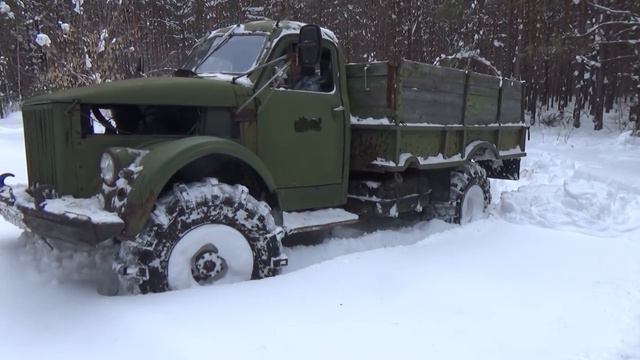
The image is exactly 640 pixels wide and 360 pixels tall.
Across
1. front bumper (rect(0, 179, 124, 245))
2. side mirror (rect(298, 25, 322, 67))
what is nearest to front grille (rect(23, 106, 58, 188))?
front bumper (rect(0, 179, 124, 245))

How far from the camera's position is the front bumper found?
371 centimetres

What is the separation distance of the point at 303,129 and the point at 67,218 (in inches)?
94.2

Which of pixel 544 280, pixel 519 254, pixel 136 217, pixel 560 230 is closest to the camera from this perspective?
pixel 136 217

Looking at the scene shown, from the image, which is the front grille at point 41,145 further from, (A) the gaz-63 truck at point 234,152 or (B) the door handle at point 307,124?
(B) the door handle at point 307,124

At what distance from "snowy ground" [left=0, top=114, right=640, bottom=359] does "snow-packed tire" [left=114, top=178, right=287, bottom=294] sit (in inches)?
7.6

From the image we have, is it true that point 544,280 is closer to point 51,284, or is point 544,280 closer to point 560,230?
point 560,230

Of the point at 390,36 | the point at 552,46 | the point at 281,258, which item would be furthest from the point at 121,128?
the point at 390,36

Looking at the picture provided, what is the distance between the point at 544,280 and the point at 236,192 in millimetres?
2705

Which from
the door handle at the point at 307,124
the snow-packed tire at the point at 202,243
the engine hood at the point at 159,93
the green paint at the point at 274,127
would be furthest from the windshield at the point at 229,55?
the snow-packed tire at the point at 202,243

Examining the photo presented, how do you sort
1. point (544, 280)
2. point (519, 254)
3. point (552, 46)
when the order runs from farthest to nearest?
point (552, 46), point (519, 254), point (544, 280)

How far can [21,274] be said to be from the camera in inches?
172

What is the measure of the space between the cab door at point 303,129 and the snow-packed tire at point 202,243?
810 mm

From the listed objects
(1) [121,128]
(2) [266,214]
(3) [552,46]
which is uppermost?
(3) [552,46]

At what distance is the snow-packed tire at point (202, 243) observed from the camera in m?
3.99
